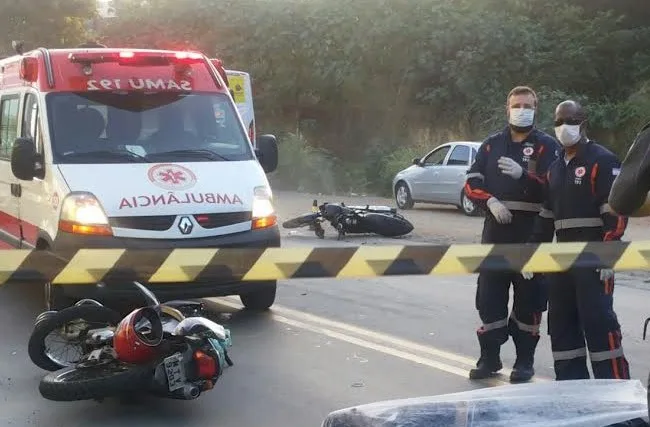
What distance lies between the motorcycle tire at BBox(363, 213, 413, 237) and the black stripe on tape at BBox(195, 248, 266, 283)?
1041 cm

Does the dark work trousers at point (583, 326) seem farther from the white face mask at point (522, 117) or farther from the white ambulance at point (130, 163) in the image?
the white ambulance at point (130, 163)

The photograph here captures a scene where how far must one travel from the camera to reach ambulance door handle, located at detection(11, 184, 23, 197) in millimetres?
8373

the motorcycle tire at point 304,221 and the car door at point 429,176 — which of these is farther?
the car door at point 429,176

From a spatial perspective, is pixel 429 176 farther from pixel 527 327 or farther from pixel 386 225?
pixel 527 327

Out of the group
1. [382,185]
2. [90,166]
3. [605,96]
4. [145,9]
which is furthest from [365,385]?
[145,9]

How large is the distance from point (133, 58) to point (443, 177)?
11.8m

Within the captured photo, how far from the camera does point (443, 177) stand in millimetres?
19391

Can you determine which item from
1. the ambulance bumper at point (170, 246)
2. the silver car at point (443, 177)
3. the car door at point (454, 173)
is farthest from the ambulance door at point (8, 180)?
the car door at point (454, 173)

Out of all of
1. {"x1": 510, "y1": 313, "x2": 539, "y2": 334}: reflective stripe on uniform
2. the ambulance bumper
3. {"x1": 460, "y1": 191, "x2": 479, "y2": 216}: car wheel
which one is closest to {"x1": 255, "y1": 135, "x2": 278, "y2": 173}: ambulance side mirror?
the ambulance bumper

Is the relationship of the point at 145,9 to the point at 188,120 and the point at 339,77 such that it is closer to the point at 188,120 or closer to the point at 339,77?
the point at 339,77

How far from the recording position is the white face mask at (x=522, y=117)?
6.00 metres

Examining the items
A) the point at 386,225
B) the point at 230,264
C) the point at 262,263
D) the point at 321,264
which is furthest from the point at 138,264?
the point at 386,225

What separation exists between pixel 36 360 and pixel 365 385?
204 centimetres

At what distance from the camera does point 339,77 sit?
2936 cm
